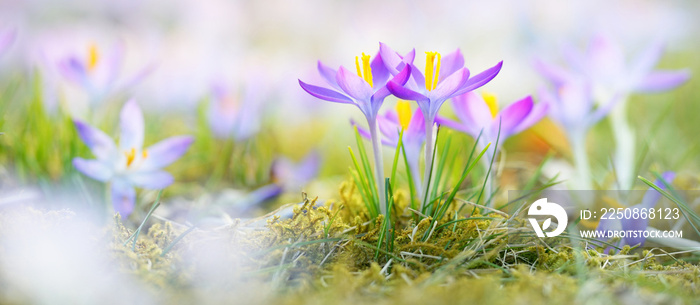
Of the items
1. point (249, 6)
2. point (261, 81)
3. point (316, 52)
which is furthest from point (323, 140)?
point (249, 6)

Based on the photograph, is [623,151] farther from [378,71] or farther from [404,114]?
[378,71]

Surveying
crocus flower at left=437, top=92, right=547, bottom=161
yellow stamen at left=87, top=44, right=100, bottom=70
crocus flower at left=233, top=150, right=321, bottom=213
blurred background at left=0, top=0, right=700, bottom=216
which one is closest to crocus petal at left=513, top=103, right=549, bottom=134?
crocus flower at left=437, top=92, right=547, bottom=161

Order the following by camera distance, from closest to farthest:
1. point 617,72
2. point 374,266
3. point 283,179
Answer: point 374,266
point 617,72
point 283,179

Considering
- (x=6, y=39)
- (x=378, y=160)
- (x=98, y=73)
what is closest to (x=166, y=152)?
(x=98, y=73)

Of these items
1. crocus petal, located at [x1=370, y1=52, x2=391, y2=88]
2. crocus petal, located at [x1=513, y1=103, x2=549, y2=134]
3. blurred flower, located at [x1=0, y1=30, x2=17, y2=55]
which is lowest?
crocus petal, located at [x1=513, y1=103, x2=549, y2=134]

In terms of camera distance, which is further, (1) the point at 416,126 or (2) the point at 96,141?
(2) the point at 96,141

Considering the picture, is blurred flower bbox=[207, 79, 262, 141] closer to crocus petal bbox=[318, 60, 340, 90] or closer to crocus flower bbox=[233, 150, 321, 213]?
crocus flower bbox=[233, 150, 321, 213]
